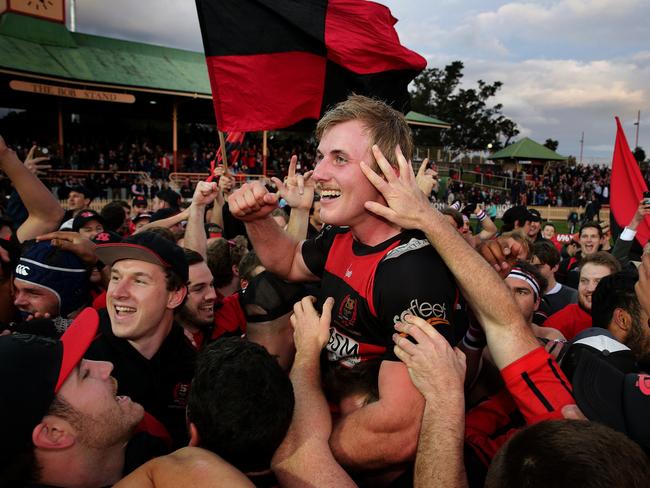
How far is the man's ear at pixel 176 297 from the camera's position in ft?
10.1

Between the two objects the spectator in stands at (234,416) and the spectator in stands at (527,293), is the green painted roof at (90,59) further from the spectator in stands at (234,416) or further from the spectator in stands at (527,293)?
the spectator in stands at (234,416)

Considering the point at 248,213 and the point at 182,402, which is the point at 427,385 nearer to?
the point at 248,213

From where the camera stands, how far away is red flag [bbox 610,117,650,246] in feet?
23.2

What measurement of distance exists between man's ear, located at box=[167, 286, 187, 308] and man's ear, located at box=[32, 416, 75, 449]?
4.25ft

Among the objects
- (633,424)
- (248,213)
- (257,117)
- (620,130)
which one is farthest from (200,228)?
(620,130)

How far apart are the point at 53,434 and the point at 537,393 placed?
188 cm

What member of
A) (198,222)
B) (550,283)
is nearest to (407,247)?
(198,222)

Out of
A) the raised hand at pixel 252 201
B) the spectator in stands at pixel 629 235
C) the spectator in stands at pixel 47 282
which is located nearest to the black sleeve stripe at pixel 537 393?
the raised hand at pixel 252 201

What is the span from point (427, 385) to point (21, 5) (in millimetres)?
28270

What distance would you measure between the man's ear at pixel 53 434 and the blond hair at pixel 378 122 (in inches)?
68.6

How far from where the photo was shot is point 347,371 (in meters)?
2.33

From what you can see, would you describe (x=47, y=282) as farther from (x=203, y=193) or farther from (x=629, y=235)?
(x=629, y=235)

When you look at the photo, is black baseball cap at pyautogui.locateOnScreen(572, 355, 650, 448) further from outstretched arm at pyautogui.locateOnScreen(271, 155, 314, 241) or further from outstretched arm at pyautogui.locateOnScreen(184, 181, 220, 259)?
outstretched arm at pyautogui.locateOnScreen(184, 181, 220, 259)

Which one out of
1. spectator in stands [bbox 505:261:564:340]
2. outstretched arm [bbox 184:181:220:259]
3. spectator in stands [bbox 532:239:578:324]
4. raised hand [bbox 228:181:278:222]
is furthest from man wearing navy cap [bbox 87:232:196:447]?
spectator in stands [bbox 532:239:578:324]
